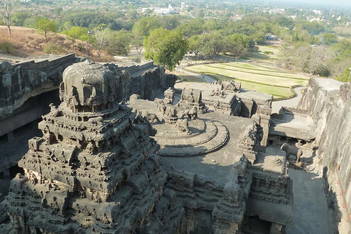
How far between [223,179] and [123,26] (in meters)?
156

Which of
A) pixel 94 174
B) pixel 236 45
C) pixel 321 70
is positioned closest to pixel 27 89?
pixel 94 174

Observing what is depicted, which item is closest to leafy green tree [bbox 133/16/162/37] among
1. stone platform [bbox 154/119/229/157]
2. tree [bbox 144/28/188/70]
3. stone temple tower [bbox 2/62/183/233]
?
tree [bbox 144/28/188/70]

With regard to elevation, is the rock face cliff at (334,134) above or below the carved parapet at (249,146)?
below

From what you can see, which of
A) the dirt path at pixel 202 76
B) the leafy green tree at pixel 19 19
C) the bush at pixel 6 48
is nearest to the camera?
the bush at pixel 6 48

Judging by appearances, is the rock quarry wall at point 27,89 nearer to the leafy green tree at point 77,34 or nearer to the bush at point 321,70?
the leafy green tree at point 77,34

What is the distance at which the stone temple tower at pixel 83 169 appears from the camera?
10922mm

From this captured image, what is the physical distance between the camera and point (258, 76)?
72.6m

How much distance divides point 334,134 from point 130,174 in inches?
921

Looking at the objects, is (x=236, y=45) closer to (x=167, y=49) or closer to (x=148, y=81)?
(x=167, y=49)

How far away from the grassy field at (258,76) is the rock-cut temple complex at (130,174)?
37.8m

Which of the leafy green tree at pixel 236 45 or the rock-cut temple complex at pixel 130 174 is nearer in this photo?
the rock-cut temple complex at pixel 130 174

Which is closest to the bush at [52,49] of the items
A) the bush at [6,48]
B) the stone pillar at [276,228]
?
the bush at [6,48]

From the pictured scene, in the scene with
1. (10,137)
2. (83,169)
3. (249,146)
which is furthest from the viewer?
(10,137)

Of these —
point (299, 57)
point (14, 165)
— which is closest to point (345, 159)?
point (14, 165)
